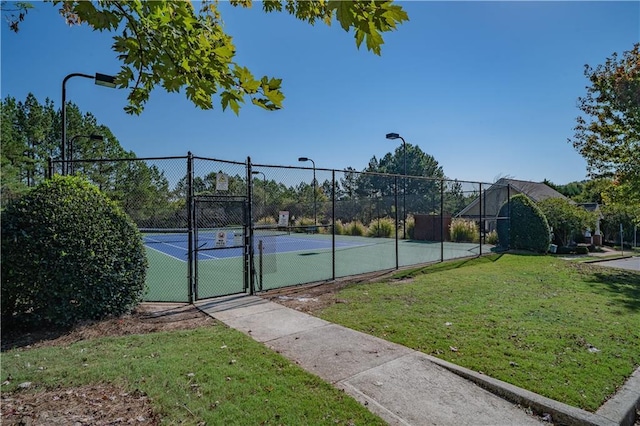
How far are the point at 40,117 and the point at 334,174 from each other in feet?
92.9

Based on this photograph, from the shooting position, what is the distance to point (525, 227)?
1343 cm

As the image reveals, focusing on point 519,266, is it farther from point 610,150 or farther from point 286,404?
point 286,404

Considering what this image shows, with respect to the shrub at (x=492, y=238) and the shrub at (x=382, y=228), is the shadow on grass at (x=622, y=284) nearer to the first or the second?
the shrub at (x=492, y=238)

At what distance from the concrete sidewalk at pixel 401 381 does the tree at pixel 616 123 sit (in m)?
11.2

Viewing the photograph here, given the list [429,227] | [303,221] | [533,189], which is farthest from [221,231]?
[533,189]

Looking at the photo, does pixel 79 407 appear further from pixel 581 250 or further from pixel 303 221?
pixel 581 250

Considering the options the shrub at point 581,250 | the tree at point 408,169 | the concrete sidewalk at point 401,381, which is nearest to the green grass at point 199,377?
the concrete sidewalk at point 401,381

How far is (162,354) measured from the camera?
3742 mm

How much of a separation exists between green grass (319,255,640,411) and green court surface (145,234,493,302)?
1871mm

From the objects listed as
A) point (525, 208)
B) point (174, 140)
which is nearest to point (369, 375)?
point (174, 140)

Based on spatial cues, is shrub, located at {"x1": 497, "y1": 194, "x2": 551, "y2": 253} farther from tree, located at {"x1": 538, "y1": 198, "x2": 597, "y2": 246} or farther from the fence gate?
the fence gate

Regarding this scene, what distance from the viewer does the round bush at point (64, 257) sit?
4281mm

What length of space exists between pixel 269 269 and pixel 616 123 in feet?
39.5

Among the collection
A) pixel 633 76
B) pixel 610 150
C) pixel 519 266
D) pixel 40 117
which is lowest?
pixel 519 266
